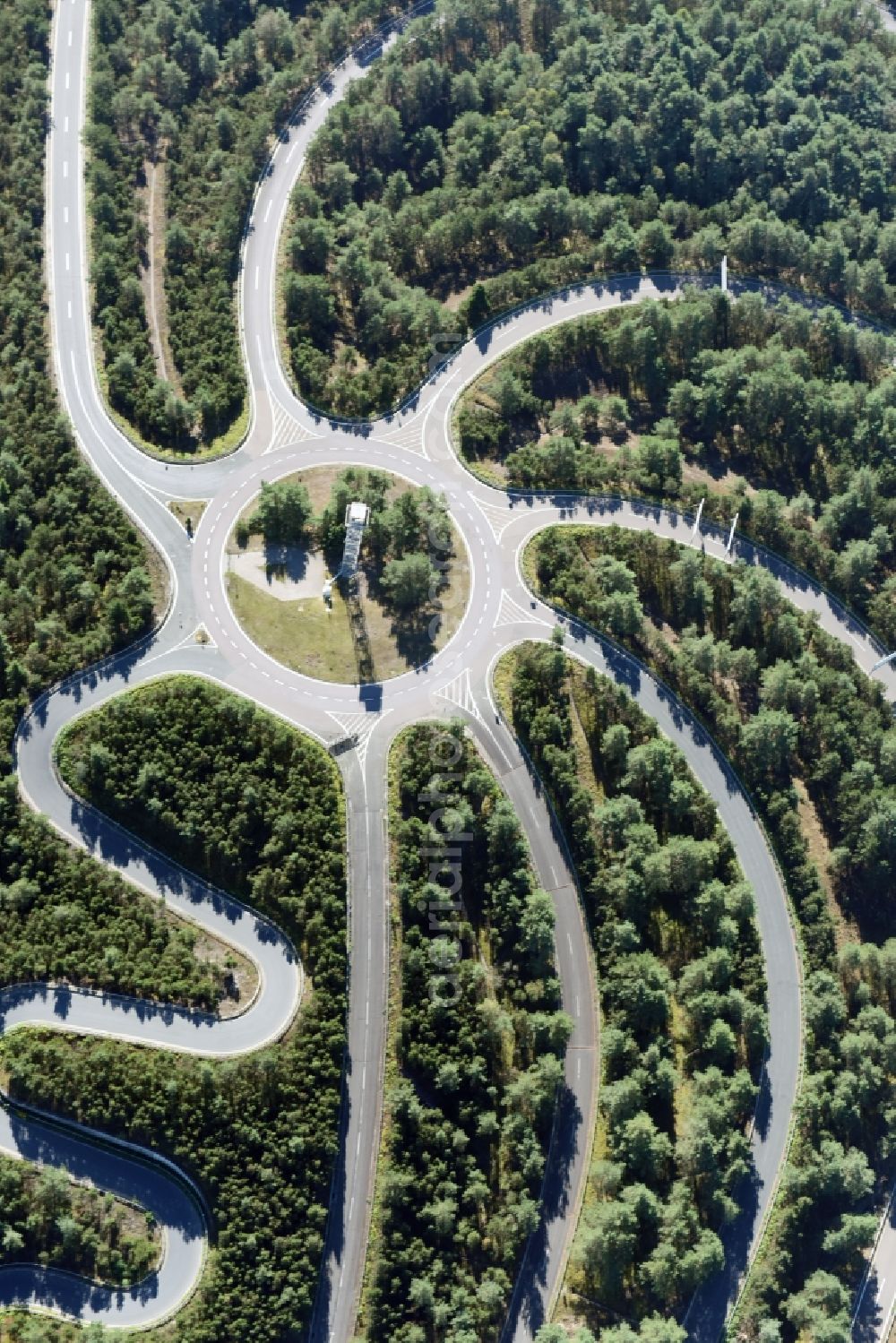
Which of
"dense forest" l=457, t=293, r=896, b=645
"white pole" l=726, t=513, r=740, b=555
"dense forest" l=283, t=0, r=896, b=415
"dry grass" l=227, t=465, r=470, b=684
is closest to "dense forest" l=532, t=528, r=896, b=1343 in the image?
"white pole" l=726, t=513, r=740, b=555

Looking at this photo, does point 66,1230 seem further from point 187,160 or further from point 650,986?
point 187,160

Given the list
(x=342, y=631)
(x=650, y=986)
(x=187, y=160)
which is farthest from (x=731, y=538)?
(x=187, y=160)

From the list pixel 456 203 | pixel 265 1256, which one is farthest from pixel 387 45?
pixel 265 1256

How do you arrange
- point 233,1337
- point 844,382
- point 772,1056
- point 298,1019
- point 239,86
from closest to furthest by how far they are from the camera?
point 233,1337 < point 298,1019 < point 772,1056 < point 844,382 < point 239,86

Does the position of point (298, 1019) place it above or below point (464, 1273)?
above

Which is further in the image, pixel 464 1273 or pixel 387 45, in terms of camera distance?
pixel 387 45

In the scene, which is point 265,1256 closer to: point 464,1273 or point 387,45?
point 464,1273

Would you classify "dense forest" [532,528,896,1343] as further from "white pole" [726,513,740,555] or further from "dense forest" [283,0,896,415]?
"dense forest" [283,0,896,415]
